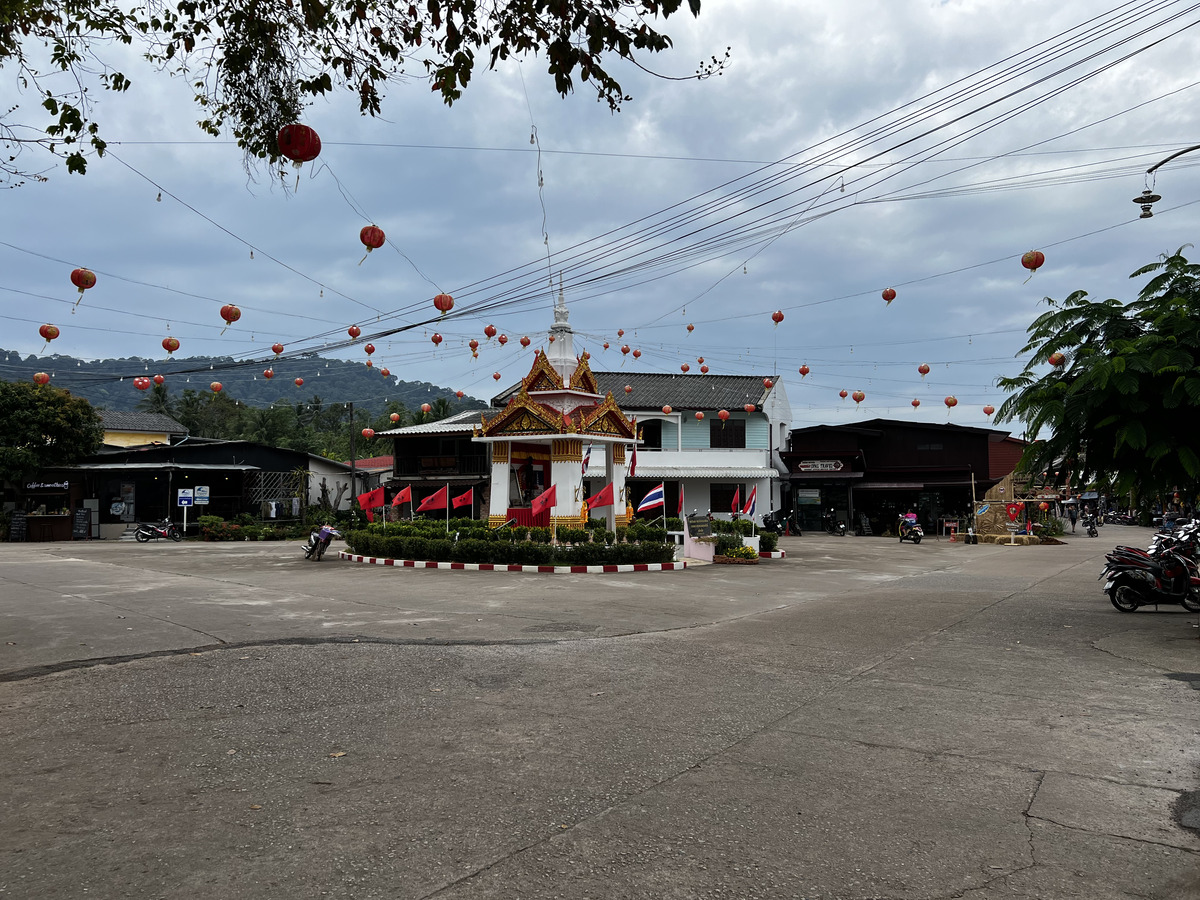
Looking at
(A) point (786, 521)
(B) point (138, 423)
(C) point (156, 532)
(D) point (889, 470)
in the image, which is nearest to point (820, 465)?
(D) point (889, 470)

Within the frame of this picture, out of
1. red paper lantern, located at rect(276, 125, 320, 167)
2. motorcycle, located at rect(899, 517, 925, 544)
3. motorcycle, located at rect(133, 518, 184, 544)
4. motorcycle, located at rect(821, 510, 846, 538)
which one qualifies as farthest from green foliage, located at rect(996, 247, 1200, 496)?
motorcycle, located at rect(133, 518, 184, 544)

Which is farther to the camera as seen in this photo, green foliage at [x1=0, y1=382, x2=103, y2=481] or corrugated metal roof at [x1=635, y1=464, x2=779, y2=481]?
corrugated metal roof at [x1=635, y1=464, x2=779, y2=481]

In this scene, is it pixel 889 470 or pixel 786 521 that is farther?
pixel 889 470

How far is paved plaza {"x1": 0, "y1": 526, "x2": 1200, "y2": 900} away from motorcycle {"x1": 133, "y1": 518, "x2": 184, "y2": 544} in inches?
897

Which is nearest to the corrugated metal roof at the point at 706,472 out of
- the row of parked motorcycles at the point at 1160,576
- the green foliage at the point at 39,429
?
the green foliage at the point at 39,429

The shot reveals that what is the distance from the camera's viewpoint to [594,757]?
15.7ft

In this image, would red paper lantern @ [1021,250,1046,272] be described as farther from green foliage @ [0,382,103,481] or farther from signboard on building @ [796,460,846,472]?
green foliage @ [0,382,103,481]

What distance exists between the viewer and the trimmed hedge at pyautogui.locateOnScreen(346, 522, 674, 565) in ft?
59.6

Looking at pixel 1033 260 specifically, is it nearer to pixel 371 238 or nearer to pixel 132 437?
pixel 371 238

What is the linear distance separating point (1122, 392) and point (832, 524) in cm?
3059

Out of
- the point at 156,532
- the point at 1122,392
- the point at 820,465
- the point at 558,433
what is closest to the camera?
the point at 1122,392

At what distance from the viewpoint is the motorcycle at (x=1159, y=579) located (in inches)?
427

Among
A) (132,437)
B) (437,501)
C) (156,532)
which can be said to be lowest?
(156,532)

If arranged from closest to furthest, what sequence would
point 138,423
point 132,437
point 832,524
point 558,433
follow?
point 558,433
point 832,524
point 132,437
point 138,423
